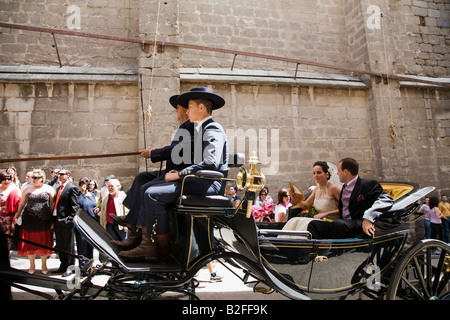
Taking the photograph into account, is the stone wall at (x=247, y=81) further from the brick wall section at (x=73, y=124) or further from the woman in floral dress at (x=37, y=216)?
the woman in floral dress at (x=37, y=216)

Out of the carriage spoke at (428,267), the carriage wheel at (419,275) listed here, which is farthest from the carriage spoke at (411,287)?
the carriage spoke at (428,267)

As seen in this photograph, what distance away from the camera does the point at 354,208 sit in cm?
296

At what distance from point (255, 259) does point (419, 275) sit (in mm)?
1544

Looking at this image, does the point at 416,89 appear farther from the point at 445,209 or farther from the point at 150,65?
the point at 150,65

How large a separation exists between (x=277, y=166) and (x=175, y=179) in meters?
6.17

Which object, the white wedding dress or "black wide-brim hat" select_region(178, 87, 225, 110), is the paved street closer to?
the white wedding dress

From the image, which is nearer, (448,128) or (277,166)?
(277,166)

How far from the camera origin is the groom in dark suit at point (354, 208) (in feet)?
8.78

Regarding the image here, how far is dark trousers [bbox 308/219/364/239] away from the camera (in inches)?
106

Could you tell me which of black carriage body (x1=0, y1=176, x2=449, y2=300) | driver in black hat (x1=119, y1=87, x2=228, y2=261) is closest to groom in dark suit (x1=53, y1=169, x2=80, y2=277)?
black carriage body (x1=0, y1=176, x2=449, y2=300)

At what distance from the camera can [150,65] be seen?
715 centimetres

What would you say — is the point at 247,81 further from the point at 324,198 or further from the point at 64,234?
the point at 64,234

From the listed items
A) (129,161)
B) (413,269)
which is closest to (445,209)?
(413,269)

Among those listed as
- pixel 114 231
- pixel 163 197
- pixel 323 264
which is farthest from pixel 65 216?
pixel 323 264
